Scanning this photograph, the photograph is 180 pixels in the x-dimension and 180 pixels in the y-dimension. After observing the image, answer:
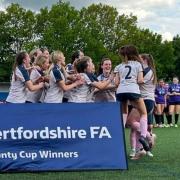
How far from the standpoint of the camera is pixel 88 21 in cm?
6288

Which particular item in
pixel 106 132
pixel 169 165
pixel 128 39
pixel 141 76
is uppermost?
pixel 128 39

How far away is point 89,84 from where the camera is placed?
8805 millimetres

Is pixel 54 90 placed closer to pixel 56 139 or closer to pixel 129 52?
pixel 56 139

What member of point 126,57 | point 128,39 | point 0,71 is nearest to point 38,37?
point 0,71

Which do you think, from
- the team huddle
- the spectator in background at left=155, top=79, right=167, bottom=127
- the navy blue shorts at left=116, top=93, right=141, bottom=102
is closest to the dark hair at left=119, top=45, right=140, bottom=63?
the team huddle

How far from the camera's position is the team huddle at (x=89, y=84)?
340 inches

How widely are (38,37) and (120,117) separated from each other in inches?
2231

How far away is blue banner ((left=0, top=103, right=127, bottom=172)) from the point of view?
7.50 metres

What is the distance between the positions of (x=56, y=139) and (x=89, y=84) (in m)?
1.57

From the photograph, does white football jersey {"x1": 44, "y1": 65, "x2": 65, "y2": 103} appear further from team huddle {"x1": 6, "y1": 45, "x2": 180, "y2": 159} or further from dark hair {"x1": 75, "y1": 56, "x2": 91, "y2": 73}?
dark hair {"x1": 75, "y1": 56, "x2": 91, "y2": 73}

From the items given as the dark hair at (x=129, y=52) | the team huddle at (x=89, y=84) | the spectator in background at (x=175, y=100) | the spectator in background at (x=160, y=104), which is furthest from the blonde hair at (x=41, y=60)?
the spectator in background at (x=175, y=100)

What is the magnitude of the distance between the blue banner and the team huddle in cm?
92

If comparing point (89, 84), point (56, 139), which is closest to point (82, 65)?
point (89, 84)

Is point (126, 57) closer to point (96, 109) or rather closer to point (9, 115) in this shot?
point (96, 109)
